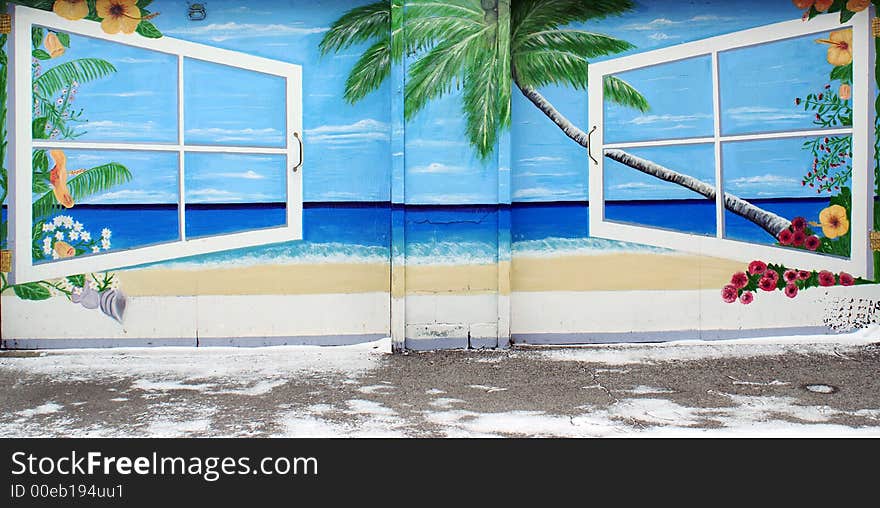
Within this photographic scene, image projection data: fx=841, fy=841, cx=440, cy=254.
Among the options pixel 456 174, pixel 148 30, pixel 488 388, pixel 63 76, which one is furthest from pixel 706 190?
pixel 63 76

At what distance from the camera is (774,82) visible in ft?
17.8

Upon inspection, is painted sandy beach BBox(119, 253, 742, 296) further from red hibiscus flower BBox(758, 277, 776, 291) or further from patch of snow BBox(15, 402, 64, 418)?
patch of snow BBox(15, 402, 64, 418)

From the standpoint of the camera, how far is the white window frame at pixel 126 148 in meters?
5.21

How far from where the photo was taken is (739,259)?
5500 mm

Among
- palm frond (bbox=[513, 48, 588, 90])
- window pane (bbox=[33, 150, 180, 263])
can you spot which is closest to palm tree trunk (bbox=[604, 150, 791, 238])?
palm frond (bbox=[513, 48, 588, 90])

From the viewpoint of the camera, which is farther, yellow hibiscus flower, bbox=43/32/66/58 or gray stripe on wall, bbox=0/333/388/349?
gray stripe on wall, bbox=0/333/388/349

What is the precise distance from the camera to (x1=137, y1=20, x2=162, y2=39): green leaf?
5256mm

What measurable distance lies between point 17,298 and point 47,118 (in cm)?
115

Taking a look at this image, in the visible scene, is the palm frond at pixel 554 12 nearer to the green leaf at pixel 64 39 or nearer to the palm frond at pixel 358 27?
the palm frond at pixel 358 27

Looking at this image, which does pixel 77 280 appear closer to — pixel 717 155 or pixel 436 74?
pixel 436 74

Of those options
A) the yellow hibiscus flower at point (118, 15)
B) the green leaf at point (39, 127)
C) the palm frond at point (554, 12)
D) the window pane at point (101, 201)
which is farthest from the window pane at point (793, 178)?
the green leaf at point (39, 127)

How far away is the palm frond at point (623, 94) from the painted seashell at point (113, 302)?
11.1 ft

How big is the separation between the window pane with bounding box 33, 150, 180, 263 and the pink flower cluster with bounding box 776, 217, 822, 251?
3.91 meters

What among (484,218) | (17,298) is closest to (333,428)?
(484,218)
